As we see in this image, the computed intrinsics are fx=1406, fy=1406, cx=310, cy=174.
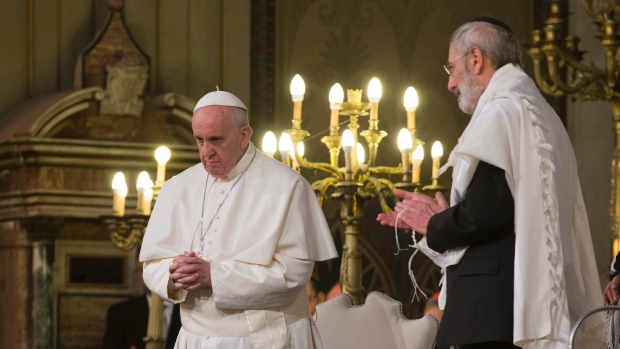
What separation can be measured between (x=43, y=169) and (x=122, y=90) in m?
0.73

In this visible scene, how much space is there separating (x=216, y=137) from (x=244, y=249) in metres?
0.39

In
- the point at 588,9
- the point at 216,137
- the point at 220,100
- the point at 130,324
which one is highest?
the point at 588,9

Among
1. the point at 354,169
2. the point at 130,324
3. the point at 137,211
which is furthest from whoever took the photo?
the point at 130,324

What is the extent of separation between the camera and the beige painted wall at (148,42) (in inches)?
347

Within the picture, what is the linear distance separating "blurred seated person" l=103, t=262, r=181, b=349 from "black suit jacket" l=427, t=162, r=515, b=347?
14.9ft

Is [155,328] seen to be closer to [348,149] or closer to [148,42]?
[348,149]

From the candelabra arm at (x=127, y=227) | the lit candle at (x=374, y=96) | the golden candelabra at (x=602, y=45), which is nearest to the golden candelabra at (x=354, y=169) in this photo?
the lit candle at (x=374, y=96)

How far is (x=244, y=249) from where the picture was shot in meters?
4.76

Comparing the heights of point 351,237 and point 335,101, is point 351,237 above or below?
below

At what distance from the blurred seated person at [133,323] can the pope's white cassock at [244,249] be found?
11.9 ft

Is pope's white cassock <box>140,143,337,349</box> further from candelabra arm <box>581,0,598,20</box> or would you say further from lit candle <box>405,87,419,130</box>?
candelabra arm <box>581,0,598,20</box>

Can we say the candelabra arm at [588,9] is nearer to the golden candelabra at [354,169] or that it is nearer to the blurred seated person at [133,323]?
the golden candelabra at [354,169]

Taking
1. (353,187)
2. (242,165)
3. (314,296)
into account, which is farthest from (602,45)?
(242,165)

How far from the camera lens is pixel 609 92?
8.26 meters
